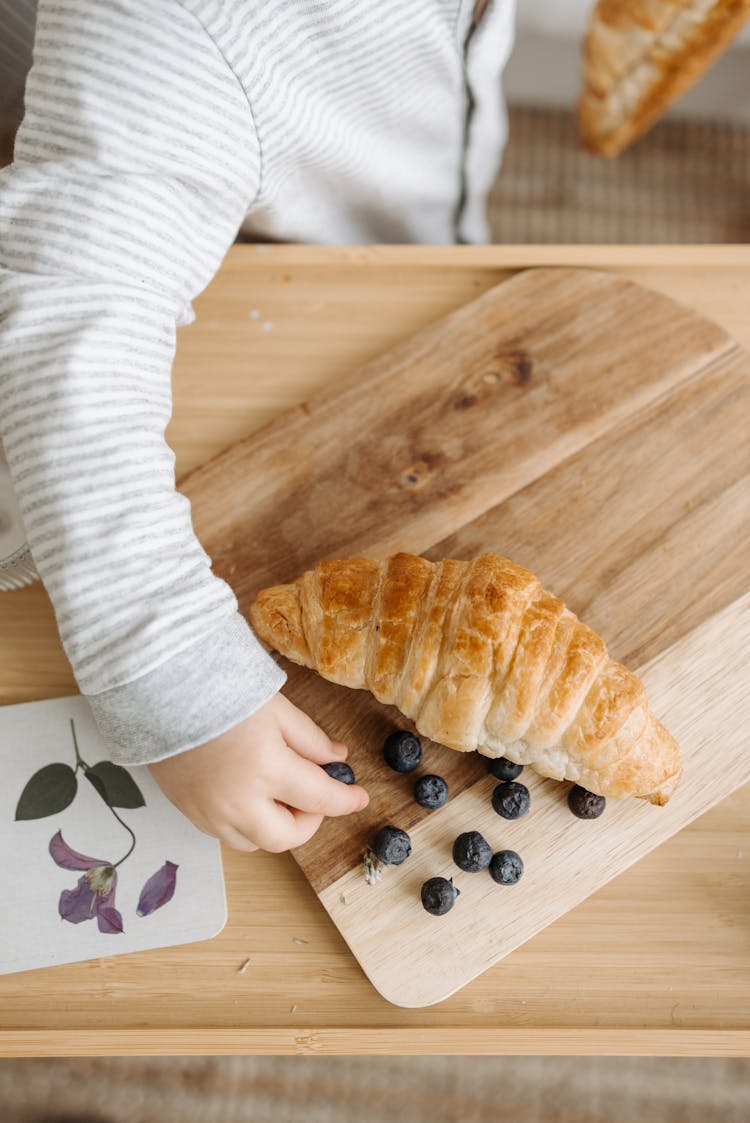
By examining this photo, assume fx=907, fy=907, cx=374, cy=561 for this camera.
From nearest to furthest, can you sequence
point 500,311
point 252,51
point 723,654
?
1. point 252,51
2. point 723,654
3. point 500,311

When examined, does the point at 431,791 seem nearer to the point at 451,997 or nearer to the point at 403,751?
the point at 403,751

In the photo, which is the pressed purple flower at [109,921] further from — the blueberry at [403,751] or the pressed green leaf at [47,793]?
the blueberry at [403,751]

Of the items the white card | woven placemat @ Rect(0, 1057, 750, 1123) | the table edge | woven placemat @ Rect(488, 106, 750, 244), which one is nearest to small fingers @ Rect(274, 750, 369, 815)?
the white card

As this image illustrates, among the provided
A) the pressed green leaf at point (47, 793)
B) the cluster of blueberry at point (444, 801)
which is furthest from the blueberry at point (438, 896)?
the pressed green leaf at point (47, 793)

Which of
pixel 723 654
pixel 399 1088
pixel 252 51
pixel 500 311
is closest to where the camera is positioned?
pixel 252 51

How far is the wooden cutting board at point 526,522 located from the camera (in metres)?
0.75

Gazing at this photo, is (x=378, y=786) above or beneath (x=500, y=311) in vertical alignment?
beneath

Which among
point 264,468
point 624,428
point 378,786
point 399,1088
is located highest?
point 624,428

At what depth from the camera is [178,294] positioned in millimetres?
743

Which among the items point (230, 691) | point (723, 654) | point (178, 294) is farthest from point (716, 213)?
point (230, 691)

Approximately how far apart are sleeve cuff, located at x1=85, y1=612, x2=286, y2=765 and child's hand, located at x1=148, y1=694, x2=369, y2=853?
0.7 inches

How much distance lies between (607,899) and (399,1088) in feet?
2.42

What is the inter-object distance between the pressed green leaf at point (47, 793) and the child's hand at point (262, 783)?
0.10 meters

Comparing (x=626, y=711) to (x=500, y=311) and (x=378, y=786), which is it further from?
(x=500, y=311)
